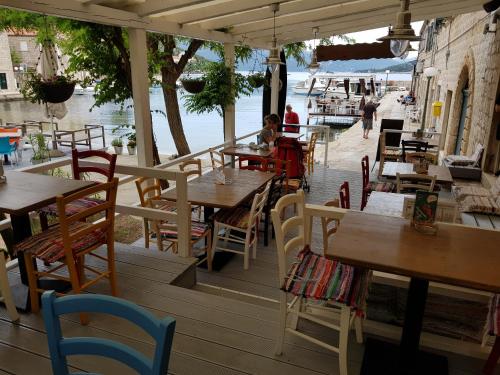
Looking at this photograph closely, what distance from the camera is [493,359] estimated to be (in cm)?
190

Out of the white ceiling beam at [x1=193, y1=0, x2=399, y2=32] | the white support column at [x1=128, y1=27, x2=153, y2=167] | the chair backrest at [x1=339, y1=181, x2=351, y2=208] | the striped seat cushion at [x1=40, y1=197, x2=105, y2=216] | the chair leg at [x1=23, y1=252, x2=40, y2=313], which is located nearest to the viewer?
the chair leg at [x1=23, y1=252, x2=40, y2=313]

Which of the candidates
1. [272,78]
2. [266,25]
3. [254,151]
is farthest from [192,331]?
[272,78]

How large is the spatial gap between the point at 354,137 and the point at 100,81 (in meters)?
9.70

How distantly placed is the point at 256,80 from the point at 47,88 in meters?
4.13

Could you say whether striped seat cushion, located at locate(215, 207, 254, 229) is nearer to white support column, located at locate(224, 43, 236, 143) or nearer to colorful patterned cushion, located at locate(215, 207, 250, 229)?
colorful patterned cushion, located at locate(215, 207, 250, 229)

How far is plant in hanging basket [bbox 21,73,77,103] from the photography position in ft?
10.8

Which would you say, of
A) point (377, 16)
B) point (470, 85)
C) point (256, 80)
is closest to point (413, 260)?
point (256, 80)

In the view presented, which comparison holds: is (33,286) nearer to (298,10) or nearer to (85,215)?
(85,215)

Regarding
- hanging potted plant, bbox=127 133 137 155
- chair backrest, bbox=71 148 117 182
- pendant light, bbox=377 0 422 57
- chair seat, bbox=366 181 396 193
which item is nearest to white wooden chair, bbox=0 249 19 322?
chair backrest, bbox=71 148 117 182

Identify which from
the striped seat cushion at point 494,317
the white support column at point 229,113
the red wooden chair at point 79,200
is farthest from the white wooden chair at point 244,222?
the white support column at point 229,113

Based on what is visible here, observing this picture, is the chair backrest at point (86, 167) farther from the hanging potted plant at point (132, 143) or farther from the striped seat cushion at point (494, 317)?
the hanging potted plant at point (132, 143)

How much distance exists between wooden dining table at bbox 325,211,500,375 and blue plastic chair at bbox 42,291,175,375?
2.98 feet

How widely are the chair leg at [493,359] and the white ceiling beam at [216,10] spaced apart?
151 inches

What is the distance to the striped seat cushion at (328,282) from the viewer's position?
1862 mm
